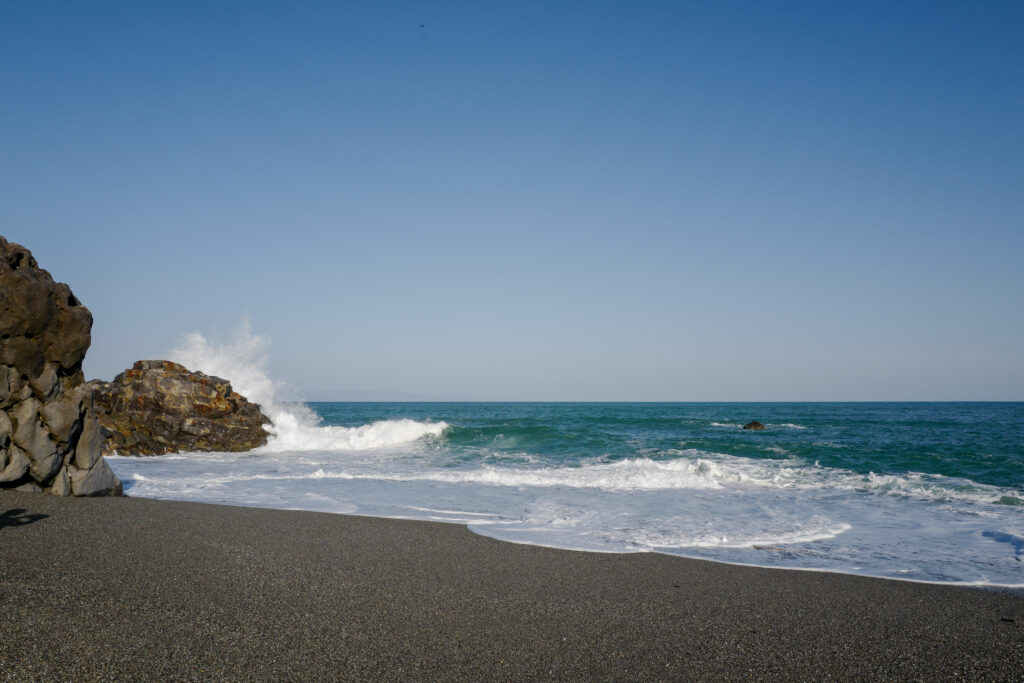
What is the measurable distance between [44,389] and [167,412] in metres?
11.8

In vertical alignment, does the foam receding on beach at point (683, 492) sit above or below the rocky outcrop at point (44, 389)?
below

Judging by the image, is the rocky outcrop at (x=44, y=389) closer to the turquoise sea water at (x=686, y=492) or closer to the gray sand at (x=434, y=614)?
the gray sand at (x=434, y=614)

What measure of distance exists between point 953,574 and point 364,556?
239 inches

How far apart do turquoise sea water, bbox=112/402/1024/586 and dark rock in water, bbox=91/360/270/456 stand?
55.2 inches

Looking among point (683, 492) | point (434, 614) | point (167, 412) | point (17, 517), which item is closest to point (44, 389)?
point (17, 517)

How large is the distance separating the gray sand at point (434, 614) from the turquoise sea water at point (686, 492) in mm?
1078

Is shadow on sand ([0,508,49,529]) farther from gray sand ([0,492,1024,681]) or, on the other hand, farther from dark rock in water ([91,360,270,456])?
dark rock in water ([91,360,270,456])

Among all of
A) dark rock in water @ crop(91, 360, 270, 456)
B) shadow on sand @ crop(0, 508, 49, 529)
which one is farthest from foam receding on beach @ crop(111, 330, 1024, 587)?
shadow on sand @ crop(0, 508, 49, 529)

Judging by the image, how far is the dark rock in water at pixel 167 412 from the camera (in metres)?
18.1

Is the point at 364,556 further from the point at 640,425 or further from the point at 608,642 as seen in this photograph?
the point at 640,425

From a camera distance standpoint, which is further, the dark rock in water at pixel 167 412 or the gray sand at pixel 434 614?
the dark rock in water at pixel 167 412

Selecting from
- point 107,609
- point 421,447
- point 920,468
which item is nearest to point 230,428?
point 421,447

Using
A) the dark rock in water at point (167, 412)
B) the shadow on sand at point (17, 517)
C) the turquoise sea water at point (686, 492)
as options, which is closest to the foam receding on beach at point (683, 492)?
the turquoise sea water at point (686, 492)

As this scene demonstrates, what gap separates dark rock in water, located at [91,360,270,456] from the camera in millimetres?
18141
